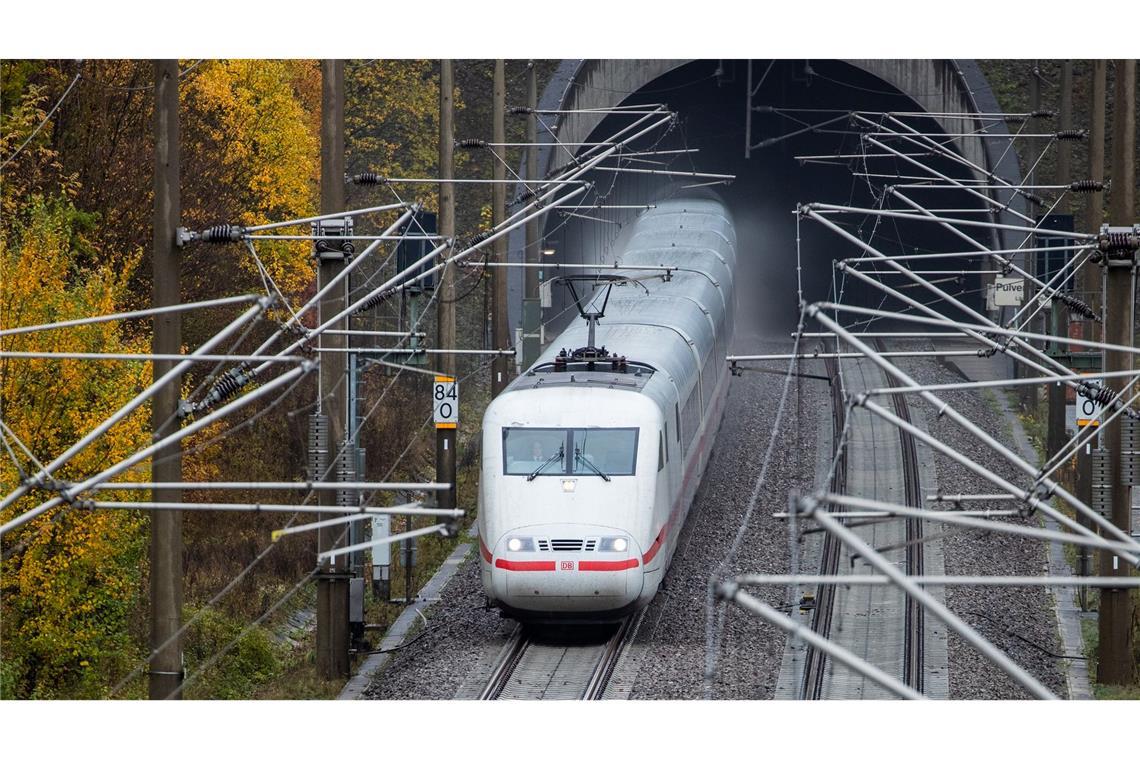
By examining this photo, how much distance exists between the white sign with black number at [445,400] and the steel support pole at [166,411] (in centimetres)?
888

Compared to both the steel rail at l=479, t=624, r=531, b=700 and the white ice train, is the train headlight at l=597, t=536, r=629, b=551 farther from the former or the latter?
the steel rail at l=479, t=624, r=531, b=700

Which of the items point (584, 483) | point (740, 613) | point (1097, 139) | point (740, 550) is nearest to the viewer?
point (584, 483)

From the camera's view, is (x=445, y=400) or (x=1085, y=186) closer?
(x=1085, y=186)

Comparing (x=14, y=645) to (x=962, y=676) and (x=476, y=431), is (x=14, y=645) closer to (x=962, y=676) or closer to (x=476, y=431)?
(x=962, y=676)

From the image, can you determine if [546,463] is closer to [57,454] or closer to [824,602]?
[824,602]

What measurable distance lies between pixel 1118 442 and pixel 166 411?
1032 centimetres

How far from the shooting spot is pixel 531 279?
1474 inches

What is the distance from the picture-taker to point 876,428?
33781 mm

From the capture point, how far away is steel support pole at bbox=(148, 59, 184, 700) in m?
14.5

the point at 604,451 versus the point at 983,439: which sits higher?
the point at 983,439

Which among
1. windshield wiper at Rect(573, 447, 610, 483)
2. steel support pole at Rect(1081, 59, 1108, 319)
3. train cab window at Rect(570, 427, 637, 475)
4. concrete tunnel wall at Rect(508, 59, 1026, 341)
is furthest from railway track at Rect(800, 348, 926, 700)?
concrete tunnel wall at Rect(508, 59, 1026, 341)

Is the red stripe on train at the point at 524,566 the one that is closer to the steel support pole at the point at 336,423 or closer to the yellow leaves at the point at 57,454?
the steel support pole at the point at 336,423

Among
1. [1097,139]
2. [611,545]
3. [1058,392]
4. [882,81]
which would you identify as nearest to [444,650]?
[611,545]

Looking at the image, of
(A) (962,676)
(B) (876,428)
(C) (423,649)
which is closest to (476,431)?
(B) (876,428)
